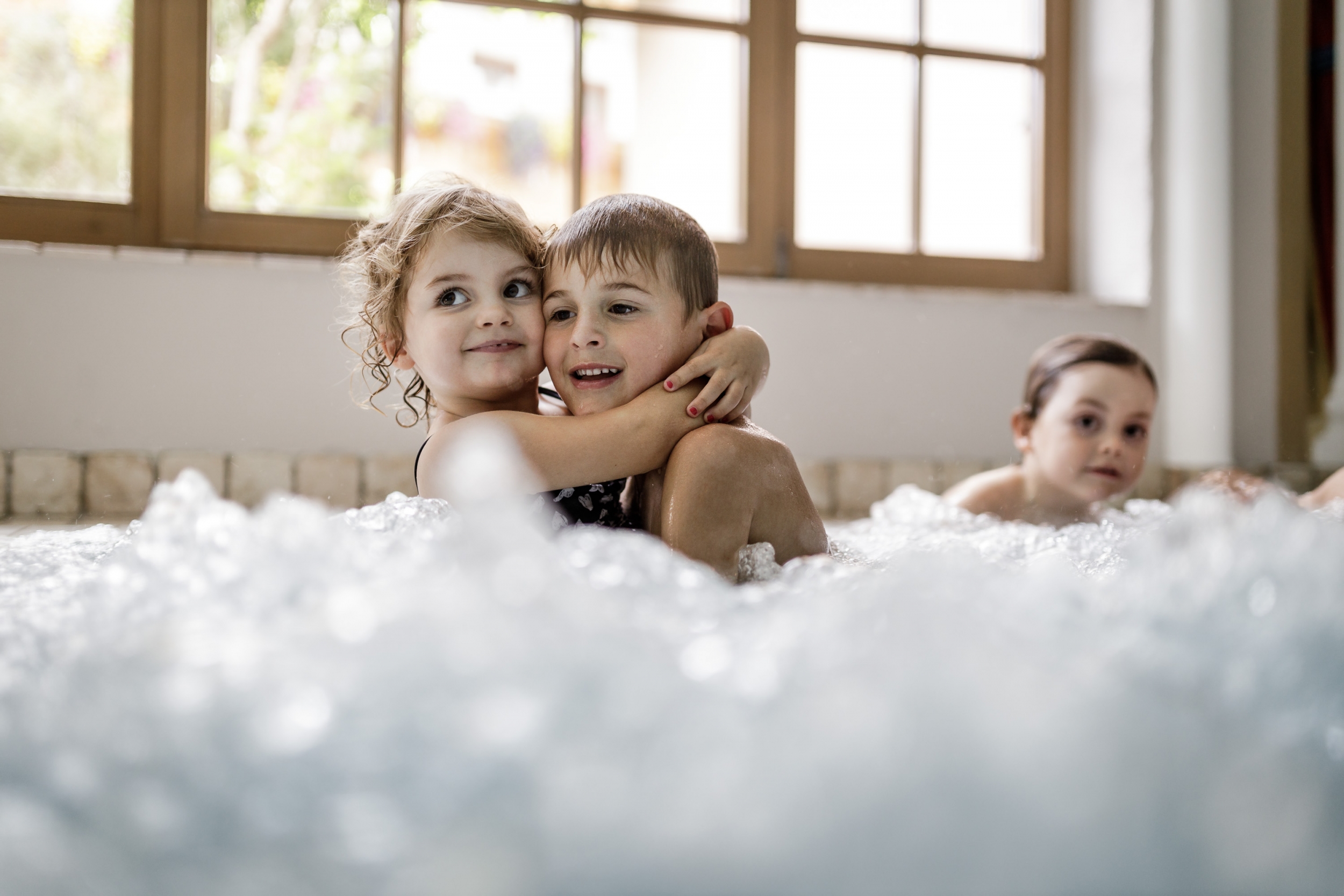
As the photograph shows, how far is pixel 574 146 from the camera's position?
95.2 inches

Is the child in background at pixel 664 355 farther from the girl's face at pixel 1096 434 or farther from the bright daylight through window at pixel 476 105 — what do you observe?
the bright daylight through window at pixel 476 105

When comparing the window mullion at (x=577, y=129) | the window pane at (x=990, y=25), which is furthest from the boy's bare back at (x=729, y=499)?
the window pane at (x=990, y=25)

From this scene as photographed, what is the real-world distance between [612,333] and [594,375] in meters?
0.06

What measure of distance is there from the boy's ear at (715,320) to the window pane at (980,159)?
1.61 metres

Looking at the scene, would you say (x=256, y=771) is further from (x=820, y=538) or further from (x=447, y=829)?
(x=820, y=538)

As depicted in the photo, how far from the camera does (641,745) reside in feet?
1.33

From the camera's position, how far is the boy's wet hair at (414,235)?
1.24 meters

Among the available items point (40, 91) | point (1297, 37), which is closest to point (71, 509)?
point (40, 91)

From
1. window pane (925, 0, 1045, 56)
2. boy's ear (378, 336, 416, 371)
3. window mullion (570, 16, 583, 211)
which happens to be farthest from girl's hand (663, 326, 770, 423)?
window pane (925, 0, 1045, 56)

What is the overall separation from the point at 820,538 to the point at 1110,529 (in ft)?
1.89

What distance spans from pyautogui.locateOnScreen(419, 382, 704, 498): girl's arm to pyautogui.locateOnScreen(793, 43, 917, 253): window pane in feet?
5.73

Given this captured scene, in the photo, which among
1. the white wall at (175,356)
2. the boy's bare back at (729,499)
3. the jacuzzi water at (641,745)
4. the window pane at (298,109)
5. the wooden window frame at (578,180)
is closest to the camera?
the jacuzzi water at (641,745)

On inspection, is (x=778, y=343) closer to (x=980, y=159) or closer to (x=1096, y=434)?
(x=1096, y=434)

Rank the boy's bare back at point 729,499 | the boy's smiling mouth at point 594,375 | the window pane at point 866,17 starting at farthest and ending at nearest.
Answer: the window pane at point 866,17
the boy's smiling mouth at point 594,375
the boy's bare back at point 729,499
